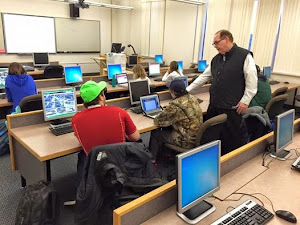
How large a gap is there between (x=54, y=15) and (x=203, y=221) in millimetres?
8945

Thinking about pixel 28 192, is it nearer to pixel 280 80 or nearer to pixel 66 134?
pixel 66 134

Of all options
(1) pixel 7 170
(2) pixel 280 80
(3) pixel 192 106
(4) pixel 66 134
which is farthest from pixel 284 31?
(1) pixel 7 170

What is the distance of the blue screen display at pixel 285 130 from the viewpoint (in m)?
2.01

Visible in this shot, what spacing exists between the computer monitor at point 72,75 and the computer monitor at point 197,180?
4.01 meters

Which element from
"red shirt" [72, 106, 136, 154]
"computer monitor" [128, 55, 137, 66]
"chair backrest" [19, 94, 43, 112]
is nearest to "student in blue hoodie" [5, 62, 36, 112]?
"chair backrest" [19, 94, 43, 112]

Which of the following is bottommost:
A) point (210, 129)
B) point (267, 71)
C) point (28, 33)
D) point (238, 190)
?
point (238, 190)

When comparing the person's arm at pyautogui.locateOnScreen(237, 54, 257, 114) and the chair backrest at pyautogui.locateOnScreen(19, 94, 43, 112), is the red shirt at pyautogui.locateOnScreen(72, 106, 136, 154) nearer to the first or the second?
the chair backrest at pyautogui.locateOnScreen(19, 94, 43, 112)

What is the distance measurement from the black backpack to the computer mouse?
1.49m

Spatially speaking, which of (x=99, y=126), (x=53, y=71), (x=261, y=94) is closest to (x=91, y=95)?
(x=99, y=126)

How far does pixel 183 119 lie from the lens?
2.62 m

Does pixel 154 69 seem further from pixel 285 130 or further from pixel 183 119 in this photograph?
pixel 285 130

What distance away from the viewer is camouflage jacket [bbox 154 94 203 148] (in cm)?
258

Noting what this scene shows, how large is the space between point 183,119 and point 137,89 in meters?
1.12

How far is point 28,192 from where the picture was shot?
6.03 feet
